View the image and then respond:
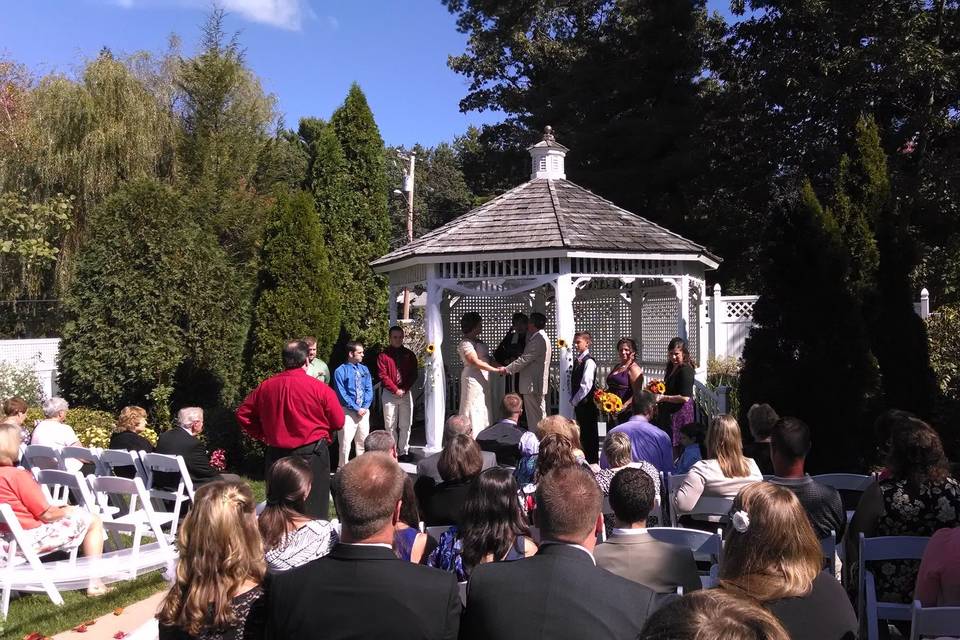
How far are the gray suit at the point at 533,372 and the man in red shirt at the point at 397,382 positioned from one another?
4.89ft

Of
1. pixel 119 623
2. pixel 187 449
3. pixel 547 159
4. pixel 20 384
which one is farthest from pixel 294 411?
pixel 20 384

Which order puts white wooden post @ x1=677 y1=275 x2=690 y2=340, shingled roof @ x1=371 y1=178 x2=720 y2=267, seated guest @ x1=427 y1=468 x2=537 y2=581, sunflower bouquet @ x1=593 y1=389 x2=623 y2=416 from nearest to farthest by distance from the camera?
seated guest @ x1=427 y1=468 x2=537 y2=581 → sunflower bouquet @ x1=593 y1=389 x2=623 y2=416 → shingled roof @ x1=371 y1=178 x2=720 y2=267 → white wooden post @ x1=677 y1=275 x2=690 y2=340

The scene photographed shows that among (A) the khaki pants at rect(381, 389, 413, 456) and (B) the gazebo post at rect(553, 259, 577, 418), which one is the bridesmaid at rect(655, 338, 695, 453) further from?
(A) the khaki pants at rect(381, 389, 413, 456)

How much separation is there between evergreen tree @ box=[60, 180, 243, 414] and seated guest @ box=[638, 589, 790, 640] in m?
13.3

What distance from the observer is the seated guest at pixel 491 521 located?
12.9ft

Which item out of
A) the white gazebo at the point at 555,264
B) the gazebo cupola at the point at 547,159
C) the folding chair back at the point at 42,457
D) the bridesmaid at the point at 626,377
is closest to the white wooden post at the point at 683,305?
the white gazebo at the point at 555,264

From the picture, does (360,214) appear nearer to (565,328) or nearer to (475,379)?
(475,379)

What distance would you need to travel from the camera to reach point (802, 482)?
16.1 feet

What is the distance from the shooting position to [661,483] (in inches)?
247

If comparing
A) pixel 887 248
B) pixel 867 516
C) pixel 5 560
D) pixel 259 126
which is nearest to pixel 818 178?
pixel 887 248

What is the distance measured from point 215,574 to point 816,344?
7.67 metres

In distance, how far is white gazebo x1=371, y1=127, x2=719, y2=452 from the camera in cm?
1170

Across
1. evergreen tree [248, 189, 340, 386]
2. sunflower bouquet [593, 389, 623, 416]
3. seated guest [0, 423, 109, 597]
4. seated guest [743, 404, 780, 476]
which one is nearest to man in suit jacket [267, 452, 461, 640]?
seated guest [0, 423, 109, 597]

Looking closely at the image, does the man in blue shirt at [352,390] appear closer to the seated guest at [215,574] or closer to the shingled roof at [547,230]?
the shingled roof at [547,230]
